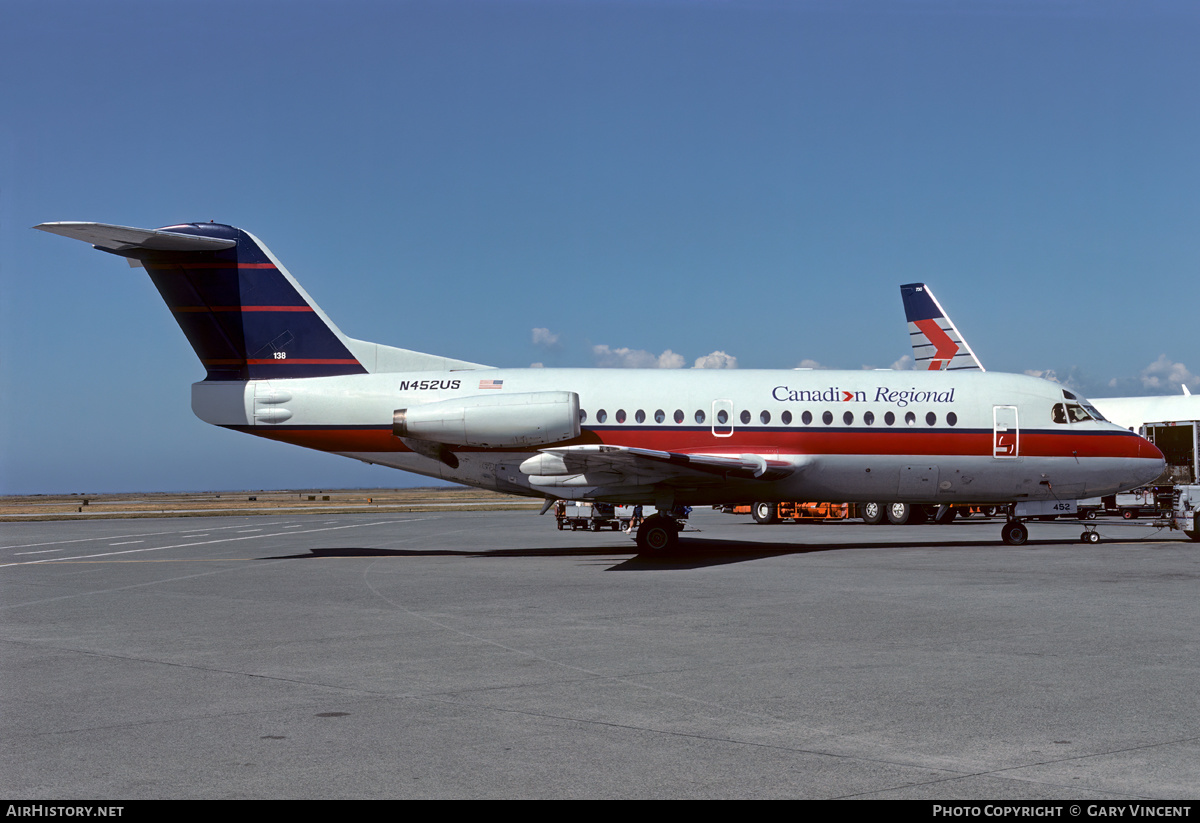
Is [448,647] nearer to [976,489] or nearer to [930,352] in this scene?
[976,489]

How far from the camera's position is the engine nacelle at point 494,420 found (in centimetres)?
2125

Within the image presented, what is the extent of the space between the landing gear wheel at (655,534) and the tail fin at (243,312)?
7293 millimetres

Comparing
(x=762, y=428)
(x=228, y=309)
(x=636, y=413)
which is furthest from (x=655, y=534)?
(x=228, y=309)

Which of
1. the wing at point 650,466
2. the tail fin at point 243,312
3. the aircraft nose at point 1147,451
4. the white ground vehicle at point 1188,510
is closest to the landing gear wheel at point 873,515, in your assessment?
the white ground vehicle at point 1188,510

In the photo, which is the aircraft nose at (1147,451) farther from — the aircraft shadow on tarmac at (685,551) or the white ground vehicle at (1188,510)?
the aircraft shadow on tarmac at (685,551)

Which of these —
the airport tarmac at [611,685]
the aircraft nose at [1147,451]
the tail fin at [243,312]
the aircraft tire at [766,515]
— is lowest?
the aircraft tire at [766,515]

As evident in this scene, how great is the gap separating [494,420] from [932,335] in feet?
65.0

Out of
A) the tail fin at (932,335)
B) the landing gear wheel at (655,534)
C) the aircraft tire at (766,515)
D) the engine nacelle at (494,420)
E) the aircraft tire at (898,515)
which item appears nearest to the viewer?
the engine nacelle at (494,420)

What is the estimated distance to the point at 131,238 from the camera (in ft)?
68.4

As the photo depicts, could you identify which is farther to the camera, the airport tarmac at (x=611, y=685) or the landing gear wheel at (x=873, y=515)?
the landing gear wheel at (x=873, y=515)

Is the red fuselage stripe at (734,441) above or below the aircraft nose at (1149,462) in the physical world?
above

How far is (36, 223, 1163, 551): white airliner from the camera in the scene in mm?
22281

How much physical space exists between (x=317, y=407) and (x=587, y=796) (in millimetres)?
18527
